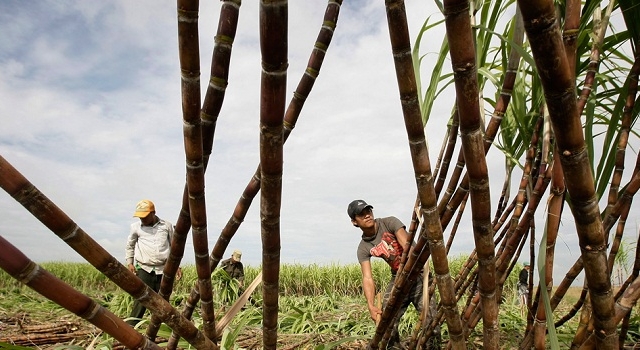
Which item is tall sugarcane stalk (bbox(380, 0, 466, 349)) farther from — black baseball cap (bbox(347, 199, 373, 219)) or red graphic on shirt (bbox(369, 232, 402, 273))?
black baseball cap (bbox(347, 199, 373, 219))

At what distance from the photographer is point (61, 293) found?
1.90ft

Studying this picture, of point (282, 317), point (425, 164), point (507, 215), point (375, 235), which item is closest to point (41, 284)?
point (425, 164)

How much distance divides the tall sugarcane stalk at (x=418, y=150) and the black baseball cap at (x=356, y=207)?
124 inches

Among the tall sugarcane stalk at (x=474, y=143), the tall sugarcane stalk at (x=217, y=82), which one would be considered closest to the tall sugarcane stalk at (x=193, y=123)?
the tall sugarcane stalk at (x=217, y=82)

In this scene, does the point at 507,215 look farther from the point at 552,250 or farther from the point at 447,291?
the point at 447,291

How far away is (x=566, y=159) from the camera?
51 cm

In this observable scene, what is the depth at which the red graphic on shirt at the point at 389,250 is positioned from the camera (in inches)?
140

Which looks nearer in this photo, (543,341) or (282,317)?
(543,341)

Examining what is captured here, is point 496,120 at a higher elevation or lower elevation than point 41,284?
higher

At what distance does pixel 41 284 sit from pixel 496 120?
0.84 metres

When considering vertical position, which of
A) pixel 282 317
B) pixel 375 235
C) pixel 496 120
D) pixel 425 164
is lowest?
pixel 282 317

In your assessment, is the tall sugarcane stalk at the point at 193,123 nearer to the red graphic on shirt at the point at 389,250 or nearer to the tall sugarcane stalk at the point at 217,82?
the tall sugarcane stalk at the point at 217,82

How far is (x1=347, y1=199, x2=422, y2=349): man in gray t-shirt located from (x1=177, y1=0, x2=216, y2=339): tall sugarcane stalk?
2.92m

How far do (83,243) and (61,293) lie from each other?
0.23 feet
